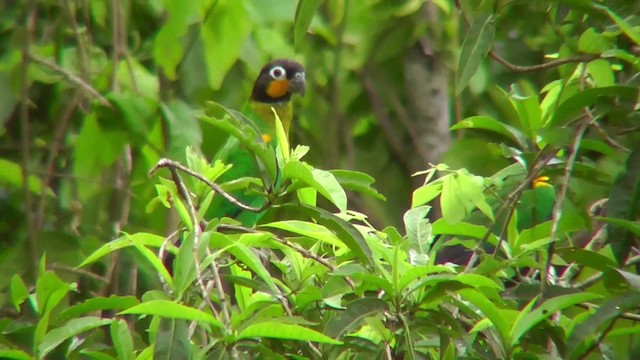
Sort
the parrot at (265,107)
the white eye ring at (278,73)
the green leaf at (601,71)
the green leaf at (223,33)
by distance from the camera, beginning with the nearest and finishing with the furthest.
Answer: the green leaf at (601,71) < the green leaf at (223,33) < the parrot at (265,107) < the white eye ring at (278,73)

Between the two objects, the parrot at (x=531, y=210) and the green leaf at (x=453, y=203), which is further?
the parrot at (x=531, y=210)

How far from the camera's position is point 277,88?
108 inches

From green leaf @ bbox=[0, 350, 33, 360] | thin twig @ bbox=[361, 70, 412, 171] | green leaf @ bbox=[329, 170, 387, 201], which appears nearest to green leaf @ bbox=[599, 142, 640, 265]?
green leaf @ bbox=[329, 170, 387, 201]

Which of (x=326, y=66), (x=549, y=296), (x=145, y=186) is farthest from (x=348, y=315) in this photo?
(x=326, y=66)

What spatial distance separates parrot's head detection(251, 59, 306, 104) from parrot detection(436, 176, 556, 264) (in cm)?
61

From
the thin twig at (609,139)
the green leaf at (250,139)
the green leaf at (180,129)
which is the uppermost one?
the green leaf at (250,139)

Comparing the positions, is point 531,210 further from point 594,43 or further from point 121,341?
point 121,341

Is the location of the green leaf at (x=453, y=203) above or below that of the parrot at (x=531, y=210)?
above

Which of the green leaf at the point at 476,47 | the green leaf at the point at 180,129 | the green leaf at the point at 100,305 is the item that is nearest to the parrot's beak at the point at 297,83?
the green leaf at the point at 180,129

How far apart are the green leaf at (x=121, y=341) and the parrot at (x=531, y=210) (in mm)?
402

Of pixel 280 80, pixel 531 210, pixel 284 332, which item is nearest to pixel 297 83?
pixel 280 80

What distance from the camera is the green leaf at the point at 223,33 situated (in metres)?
1.99

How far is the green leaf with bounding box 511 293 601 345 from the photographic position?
87 cm

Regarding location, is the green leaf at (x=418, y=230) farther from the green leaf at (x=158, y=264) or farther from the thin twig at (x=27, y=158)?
the thin twig at (x=27, y=158)
